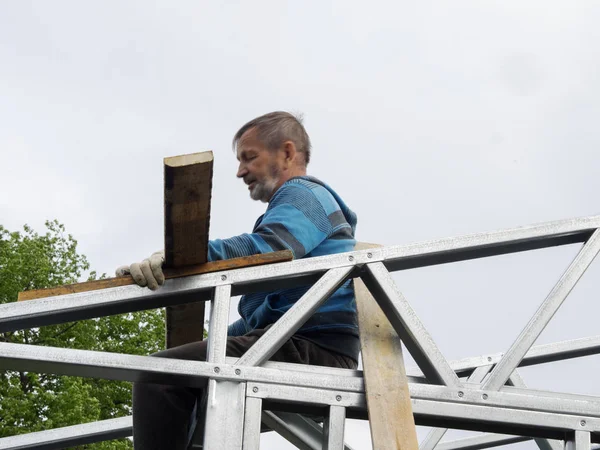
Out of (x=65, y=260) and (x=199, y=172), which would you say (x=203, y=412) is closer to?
(x=199, y=172)

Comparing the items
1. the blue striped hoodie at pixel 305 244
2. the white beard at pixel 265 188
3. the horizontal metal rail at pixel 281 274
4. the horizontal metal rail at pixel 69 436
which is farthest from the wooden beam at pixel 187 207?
the horizontal metal rail at pixel 69 436

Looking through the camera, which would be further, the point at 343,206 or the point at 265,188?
the point at 265,188

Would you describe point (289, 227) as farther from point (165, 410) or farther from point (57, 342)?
point (57, 342)

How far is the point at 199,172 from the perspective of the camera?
363 cm

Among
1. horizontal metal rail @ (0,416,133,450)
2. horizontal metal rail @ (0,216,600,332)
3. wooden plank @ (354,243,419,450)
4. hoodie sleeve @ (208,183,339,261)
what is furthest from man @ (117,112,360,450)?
horizontal metal rail @ (0,416,133,450)

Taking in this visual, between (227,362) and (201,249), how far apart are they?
1.46 feet

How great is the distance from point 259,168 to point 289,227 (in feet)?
2.81

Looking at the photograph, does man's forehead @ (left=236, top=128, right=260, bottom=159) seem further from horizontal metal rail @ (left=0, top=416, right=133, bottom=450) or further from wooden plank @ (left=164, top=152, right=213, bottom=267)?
horizontal metal rail @ (left=0, top=416, right=133, bottom=450)

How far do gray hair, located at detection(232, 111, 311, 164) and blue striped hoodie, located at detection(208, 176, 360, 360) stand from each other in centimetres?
54

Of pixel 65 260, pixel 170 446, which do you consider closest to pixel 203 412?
pixel 170 446

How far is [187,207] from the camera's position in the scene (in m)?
3.72

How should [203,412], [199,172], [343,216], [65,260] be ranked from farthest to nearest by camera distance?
[65,260]
[343,216]
[203,412]
[199,172]

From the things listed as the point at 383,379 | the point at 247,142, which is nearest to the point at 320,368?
the point at 383,379

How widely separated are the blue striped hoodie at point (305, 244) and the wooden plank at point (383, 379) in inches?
9.9
